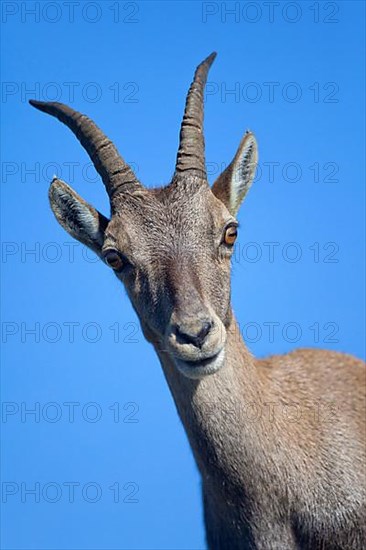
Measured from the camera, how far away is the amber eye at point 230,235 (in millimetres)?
9719

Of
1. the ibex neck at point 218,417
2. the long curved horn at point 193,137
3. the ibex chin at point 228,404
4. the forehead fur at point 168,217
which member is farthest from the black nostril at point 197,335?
the long curved horn at point 193,137

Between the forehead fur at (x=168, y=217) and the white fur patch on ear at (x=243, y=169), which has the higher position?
the white fur patch on ear at (x=243, y=169)

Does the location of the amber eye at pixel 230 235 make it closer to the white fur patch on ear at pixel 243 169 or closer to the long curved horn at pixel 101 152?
the white fur patch on ear at pixel 243 169

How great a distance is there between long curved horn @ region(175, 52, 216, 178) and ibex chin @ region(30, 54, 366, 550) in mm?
49

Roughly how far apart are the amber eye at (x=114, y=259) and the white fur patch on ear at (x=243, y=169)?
5.62 ft

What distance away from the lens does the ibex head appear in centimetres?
827

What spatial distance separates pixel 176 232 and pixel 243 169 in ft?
6.06

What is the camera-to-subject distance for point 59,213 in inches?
427

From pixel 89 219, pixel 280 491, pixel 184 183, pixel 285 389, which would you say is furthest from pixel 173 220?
pixel 280 491

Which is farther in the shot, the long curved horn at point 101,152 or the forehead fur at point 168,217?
the long curved horn at point 101,152

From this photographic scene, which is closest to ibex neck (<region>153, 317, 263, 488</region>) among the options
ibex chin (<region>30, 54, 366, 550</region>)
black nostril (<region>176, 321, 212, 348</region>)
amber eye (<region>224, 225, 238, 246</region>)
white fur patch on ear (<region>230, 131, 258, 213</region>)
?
ibex chin (<region>30, 54, 366, 550</region>)

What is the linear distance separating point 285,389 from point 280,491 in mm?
1357

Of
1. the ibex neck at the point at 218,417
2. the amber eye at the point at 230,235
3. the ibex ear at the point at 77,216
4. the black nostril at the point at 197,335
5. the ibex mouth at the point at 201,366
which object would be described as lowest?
the ibex neck at the point at 218,417

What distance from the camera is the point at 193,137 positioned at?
10.5 metres
